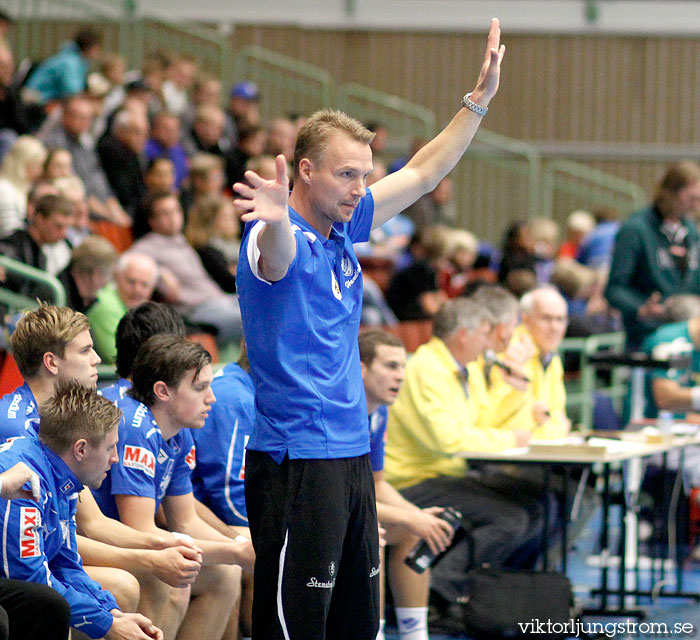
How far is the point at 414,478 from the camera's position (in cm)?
554

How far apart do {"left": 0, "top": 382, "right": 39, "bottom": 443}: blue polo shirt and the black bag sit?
7.47 feet

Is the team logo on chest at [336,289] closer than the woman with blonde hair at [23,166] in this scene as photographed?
Yes

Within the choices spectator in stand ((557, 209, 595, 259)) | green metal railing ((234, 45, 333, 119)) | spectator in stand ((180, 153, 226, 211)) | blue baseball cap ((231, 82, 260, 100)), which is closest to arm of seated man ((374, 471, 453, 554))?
spectator in stand ((180, 153, 226, 211))

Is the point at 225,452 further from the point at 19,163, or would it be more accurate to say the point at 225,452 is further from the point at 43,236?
the point at 19,163

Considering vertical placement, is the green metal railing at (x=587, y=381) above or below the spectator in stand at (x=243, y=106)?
below

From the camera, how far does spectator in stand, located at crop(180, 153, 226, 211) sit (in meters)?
8.86

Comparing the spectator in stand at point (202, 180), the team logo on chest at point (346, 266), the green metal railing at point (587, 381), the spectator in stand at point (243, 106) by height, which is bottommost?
the green metal railing at point (587, 381)

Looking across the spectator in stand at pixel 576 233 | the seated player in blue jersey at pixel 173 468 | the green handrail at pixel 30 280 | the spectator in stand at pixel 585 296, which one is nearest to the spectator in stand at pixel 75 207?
the green handrail at pixel 30 280

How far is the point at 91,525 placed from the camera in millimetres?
3578

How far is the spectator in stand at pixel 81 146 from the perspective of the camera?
28.8ft

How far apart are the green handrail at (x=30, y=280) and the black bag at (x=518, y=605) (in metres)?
2.29

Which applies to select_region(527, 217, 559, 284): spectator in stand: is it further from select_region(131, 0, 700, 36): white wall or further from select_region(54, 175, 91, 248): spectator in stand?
select_region(54, 175, 91, 248): spectator in stand

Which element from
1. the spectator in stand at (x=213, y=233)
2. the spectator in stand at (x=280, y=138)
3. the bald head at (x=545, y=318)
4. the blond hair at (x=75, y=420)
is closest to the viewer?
the blond hair at (x=75, y=420)

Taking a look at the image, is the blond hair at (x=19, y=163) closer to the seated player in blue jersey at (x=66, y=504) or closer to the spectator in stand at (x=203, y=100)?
the spectator in stand at (x=203, y=100)
